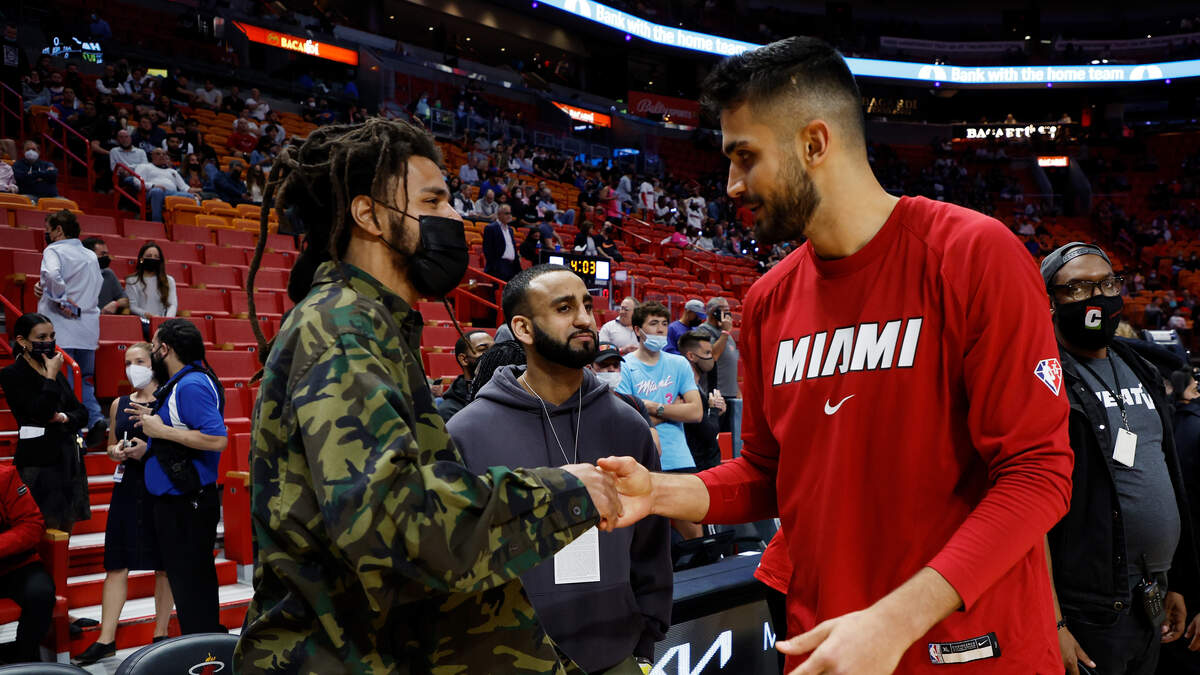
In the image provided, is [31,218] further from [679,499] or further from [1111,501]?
[1111,501]

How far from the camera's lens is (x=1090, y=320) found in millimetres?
2984

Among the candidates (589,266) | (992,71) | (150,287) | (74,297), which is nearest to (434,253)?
(74,297)

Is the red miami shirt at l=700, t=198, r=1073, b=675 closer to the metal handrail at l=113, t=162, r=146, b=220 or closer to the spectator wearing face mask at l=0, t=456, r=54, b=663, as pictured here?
the spectator wearing face mask at l=0, t=456, r=54, b=663

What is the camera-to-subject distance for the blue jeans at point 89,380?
6.60 m

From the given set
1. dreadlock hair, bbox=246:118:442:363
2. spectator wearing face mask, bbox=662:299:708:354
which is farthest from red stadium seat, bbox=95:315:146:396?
dreadlock hair, bbox=246:118:442:363

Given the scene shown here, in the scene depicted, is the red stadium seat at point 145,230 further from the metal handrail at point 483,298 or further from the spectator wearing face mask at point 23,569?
the spectator wearing face mask at point 23,569

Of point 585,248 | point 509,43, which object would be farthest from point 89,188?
point 509,43

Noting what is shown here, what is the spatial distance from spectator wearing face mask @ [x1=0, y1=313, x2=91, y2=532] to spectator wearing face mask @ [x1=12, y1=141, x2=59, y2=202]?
223 inches

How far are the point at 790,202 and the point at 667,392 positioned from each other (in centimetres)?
438

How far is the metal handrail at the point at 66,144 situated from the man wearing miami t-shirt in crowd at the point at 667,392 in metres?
8.90

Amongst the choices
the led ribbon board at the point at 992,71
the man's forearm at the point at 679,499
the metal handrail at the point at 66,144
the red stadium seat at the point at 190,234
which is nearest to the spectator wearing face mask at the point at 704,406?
the man's forearm at the point at 679,499

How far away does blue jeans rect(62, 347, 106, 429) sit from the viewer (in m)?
6.60

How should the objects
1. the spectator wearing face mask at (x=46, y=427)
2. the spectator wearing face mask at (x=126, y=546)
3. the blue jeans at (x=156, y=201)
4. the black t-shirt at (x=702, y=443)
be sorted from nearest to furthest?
1. the spectator wearing face mask at (x=126, y=546)
2. the spectator wearing face mask at (x=46, y=427)
3. the black t-shirt at (x=702, y=443)
4. the blue jeans at (x=156, y=201)

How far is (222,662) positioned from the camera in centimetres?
244
